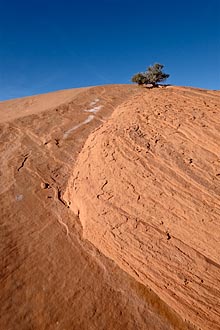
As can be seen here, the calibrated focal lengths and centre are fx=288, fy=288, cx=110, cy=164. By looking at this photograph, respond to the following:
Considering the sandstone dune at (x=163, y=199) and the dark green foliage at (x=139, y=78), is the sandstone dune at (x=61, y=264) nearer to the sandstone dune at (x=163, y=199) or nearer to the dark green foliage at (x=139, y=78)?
the sandstone dune at (x=163, y=199)

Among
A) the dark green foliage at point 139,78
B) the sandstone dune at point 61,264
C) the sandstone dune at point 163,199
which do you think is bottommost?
the sandstone dune at point 61,264

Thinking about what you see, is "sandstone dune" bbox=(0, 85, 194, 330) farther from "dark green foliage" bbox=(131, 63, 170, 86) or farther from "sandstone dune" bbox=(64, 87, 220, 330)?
"dark green foliage" bbox=(131, 63, 170, 86)

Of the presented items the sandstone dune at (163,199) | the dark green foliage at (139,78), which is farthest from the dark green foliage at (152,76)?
the sandstone dune at (163,199)

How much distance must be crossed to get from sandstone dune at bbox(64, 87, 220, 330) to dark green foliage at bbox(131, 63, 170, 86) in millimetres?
8133

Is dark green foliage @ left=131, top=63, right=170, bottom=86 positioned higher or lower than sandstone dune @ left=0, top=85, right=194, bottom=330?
higher

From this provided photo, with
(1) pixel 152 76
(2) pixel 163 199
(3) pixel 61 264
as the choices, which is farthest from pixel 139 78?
(3) pixel 61 264

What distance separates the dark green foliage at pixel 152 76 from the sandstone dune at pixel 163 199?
8133 millimetres

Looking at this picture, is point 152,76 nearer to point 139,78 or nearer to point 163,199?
point 139,78

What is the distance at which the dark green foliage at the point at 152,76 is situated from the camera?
12.7 meters

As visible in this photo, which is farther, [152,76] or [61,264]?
[152,76]

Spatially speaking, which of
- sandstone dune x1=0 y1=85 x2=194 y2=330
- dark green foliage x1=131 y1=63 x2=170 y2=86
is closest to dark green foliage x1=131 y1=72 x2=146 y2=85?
dark green foliage x1=131 y1=63 x2=170 y2=86

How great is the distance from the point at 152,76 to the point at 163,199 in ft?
33.9

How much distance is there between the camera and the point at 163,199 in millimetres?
3600

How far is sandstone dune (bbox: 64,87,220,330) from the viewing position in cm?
312
